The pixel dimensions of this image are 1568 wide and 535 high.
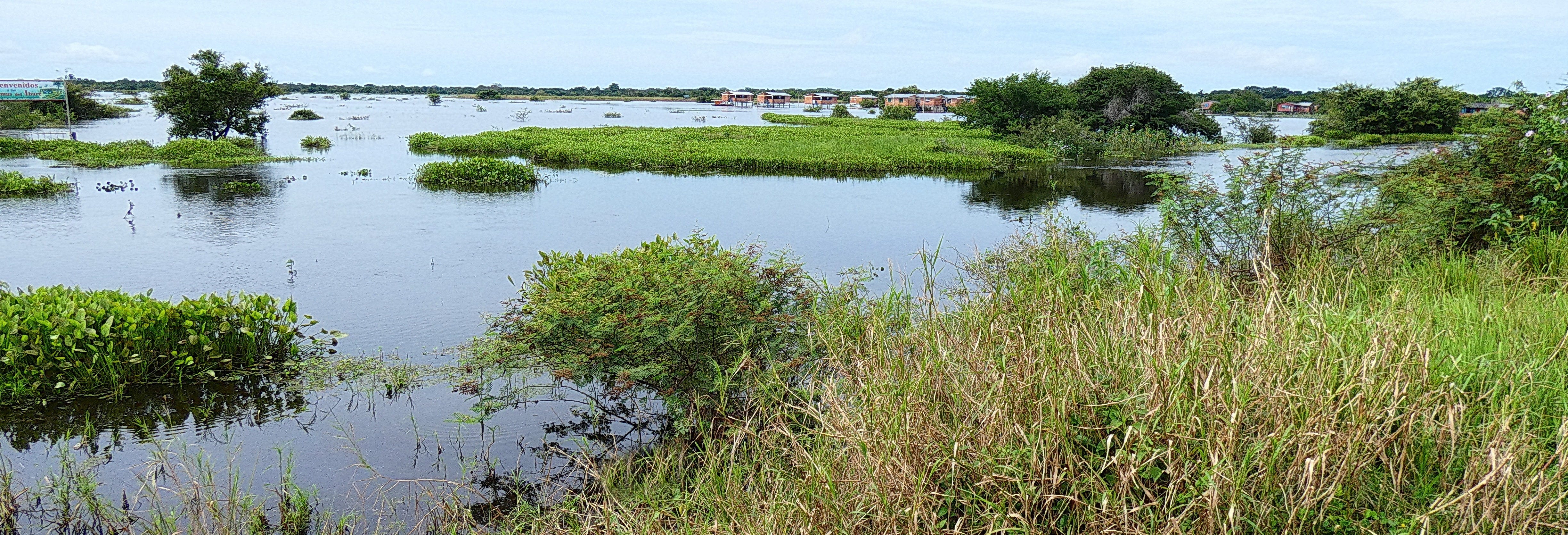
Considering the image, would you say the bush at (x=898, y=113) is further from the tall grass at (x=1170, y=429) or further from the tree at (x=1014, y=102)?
the tall grass at (x=1170, y=429)

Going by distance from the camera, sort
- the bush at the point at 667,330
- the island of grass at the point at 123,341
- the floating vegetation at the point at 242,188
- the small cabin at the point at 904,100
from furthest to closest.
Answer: the small cabin at the point at 904,100
the floating vegetation at the point at 242,188
the island of grass at the point at 123,341
the bush at the point at 667,330

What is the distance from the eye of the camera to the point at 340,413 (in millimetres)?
6242

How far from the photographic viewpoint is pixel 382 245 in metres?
12.5

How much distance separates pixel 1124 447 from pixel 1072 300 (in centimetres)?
131

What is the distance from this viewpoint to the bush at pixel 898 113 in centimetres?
5975

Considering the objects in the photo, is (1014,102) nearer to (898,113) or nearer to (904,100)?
(898,113)

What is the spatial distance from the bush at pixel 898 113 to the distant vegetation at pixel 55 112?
1637 inches

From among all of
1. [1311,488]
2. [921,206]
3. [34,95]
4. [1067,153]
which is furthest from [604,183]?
[34,95]

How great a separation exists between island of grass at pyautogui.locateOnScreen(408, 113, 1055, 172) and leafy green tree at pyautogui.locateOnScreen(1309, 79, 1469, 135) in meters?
15.4

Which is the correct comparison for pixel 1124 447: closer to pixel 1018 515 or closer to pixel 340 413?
pixel 1018 515

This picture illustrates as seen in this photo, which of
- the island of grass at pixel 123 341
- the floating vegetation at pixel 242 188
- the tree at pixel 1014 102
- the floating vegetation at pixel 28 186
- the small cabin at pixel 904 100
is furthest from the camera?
the small cabin at pixel 904 100

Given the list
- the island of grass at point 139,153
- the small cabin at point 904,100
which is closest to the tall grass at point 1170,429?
the island of grass at point 139,153

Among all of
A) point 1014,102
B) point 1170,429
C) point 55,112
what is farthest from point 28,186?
point 55,112

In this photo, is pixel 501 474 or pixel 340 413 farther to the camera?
pixel 340 413
